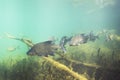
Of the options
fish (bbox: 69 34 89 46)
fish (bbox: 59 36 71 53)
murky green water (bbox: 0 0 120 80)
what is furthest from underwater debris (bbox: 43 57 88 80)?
fish (bbox: 69 34 89 46)

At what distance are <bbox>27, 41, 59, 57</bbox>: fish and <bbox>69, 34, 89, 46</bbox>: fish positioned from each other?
23 cm

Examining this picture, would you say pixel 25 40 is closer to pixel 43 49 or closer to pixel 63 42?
pixel 43 49

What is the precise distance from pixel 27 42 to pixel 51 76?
505 mm

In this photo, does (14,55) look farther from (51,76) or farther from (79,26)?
(79,26)

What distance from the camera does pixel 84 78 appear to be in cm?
332

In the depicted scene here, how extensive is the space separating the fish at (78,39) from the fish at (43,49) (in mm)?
235

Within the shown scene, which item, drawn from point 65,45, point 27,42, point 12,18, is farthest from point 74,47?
point 12,18

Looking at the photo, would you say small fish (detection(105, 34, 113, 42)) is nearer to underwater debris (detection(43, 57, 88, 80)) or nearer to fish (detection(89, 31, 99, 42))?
fish (detection(89, 31, 99, 42))

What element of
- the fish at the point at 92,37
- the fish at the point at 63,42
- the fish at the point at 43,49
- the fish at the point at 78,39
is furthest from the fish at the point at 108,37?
the fish at the point at 43,49

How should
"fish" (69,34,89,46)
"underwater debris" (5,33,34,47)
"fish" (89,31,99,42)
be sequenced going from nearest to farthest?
"underwater debris" (5,33,34,47) < "fish" (69,34,89,46) < "fish" (89,31,99,42)

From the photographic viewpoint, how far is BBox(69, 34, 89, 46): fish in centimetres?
330

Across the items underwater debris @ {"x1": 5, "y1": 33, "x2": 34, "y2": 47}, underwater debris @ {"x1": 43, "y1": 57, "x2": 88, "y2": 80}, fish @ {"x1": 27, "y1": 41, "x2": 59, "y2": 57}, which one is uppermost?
underwater debris @ {"x1": 5, "y1": 33, "x2": 34, "y2": 47}

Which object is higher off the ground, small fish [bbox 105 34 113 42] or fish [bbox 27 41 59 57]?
small fish [bbox 105 34 113 42]

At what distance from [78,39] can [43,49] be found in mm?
495
